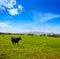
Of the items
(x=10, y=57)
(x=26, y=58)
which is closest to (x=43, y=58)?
(x=26, y=58)

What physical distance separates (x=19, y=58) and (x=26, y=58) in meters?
0.65

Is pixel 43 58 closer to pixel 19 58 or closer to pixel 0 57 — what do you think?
pixel 19 58

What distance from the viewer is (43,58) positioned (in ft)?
53.4

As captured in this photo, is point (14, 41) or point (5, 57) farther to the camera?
point (14, 41)

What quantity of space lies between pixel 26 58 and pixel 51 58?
7.69 ft

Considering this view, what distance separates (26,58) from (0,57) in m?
2.40

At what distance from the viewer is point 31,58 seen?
16.1 meters

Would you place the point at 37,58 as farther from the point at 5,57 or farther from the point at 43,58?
the point at 5,57

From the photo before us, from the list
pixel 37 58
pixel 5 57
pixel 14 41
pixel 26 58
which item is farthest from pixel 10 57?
pixel 14 41

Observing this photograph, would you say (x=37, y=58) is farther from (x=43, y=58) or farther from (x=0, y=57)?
(x=0, y=57)

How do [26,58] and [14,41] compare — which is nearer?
[26,58]

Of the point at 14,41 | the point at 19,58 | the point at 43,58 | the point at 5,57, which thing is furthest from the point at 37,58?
the point at 14,41

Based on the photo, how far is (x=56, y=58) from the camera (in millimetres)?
16547

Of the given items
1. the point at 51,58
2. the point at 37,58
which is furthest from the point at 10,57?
the point at 51,58
